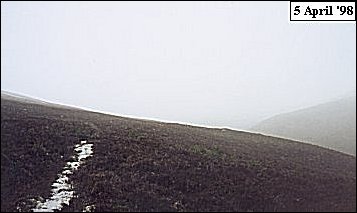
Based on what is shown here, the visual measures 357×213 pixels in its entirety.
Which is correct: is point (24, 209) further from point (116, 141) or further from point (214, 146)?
point (214, 146)

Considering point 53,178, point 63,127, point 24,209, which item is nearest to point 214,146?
point 63,127

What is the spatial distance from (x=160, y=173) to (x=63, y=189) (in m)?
5.89

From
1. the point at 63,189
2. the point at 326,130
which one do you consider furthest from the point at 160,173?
the point at 326,130

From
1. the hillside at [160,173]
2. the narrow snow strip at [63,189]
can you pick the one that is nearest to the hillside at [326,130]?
the hillside at [160,173]

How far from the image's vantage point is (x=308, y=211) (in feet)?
56.8

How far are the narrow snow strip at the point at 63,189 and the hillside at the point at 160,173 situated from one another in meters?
0.36

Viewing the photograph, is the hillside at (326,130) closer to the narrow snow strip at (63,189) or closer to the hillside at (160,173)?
the hillside at (160,173)

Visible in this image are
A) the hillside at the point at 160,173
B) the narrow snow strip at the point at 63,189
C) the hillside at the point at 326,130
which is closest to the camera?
the narrow snow strip at the point at 63,189

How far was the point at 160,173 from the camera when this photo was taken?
22.0 m

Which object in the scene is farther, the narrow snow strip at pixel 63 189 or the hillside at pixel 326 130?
the hillside at pixel 326 130

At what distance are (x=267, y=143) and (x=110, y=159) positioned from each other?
18821 millimetres

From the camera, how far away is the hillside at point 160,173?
18.2 meters

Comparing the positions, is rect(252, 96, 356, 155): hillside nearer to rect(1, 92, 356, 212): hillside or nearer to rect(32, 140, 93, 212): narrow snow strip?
rect(1, 92, 356, 212): hillside

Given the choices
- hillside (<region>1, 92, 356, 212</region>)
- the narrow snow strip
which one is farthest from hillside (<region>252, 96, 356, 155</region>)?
the narrow snow strip
